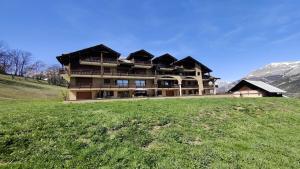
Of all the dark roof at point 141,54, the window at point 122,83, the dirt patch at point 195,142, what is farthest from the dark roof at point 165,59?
the dirt patch at point 195,142

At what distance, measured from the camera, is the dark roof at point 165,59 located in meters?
58.0

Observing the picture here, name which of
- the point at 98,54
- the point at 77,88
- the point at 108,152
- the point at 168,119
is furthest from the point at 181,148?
the point at 98,54

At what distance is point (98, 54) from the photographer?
46.2m

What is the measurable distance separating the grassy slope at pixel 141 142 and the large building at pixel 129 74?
988 inches

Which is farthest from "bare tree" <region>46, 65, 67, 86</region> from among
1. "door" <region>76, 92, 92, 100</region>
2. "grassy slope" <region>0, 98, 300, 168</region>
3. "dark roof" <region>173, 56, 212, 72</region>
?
"grassy slope" <region>0, 98, 300, 168</region>

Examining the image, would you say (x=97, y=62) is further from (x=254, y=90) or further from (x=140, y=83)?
(x=254, y=90)

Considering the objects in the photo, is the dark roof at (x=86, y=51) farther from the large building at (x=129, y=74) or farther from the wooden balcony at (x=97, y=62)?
the wooden balcony at (x=97, y=62)

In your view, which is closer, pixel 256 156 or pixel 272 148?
pixel 256 156

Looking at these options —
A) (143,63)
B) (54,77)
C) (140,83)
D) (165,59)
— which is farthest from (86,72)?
(54,77)

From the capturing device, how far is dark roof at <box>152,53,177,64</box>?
190 ft

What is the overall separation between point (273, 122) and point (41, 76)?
13387 centimetres

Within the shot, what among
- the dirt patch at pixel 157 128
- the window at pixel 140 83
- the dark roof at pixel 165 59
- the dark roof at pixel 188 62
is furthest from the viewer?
the dark roof at pixel 188 62

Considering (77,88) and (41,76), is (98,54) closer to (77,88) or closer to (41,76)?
(77,88)

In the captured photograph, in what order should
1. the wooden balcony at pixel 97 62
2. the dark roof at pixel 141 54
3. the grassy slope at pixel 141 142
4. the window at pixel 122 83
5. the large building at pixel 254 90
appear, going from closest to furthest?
the grassy slope at pixel 141 142 < the wooden balcony at pixel 97 62 < the window at pixel 122 83 < the dark roof at pixel 141 54 < the large building at pixel 254 90
